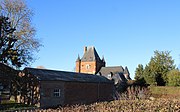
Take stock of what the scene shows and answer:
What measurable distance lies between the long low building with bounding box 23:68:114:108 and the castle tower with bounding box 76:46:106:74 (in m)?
27.4

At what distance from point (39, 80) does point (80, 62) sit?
45.7m

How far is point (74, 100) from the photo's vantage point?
3525cm

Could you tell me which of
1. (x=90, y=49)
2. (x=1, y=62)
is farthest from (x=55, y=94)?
(x=90, y=49)

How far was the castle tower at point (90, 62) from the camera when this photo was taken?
71.1 meters

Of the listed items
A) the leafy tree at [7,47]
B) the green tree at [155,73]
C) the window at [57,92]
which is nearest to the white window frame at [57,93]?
the window at [57,92]

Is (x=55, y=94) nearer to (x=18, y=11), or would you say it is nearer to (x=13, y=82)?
(x=13, y=82)

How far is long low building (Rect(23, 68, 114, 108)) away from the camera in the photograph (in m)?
30.2

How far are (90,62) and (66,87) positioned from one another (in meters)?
37.9

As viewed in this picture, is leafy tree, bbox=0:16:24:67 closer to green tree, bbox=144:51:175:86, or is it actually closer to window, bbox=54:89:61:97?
window, bbox=54:89:61:97

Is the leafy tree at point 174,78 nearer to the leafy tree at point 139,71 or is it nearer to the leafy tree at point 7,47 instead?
the leafy tree at point 139,71

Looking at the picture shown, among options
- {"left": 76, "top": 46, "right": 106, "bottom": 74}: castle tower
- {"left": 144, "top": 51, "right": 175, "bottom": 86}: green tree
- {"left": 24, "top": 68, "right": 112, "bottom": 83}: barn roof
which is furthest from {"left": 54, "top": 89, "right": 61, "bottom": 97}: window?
{"left": 76, "top": 46, "right": 106, "bottom": 74}: castle tower

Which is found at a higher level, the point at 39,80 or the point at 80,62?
the point at 80,62

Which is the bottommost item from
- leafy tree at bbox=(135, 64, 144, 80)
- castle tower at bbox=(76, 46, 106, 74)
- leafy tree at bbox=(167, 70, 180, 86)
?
leafy tree at bbox=(167, 70, 180, 86)

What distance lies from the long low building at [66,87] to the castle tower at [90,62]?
2739 centimetres
